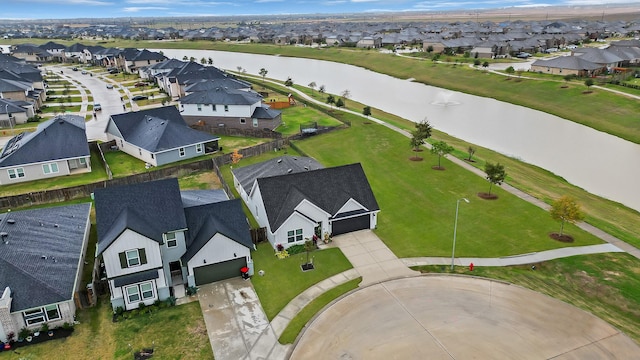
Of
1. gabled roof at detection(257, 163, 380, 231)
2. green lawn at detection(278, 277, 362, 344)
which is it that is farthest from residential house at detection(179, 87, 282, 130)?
green lawn at detection(278, 277, 362, 344)

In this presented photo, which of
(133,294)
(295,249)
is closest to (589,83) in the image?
(295,249)

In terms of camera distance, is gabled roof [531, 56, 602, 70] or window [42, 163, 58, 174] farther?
gabled roof [531, 56, 602, 70]

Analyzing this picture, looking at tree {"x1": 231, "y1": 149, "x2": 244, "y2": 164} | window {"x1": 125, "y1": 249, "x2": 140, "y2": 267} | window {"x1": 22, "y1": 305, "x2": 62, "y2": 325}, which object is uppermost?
window {"x1": 125, "y1": 249, "x2": 140, "y2": 267}

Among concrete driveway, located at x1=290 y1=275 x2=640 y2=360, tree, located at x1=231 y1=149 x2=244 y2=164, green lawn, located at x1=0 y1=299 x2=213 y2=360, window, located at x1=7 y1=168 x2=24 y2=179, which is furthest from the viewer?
tree, located at x1=231 y1=149 x2=244 y2=164

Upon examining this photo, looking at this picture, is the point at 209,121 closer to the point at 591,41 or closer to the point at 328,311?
the point at 328,311

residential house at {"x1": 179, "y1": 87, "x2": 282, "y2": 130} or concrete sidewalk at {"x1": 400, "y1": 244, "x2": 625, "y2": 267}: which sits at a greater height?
residential house at {"x1": 179, "y1": 87, "x2": 282, "y2": 130}

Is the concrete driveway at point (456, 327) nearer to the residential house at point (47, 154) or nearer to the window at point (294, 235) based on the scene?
the window at point (294, 235)

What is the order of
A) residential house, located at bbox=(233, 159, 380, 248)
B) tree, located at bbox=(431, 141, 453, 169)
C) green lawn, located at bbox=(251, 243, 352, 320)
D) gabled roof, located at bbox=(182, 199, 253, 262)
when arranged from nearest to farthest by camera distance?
green lawn, located at bbox=(251, 243, 352, 320) → gabled roof, located at bbox=(182, 199, 253, 262) → residential house, located at bbox=(233, 159, 380, 248) → tree, located at bbox=(431, 141, 453, 169)

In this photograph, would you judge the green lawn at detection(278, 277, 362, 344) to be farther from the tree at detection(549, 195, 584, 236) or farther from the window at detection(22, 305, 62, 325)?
the tree at detection(549, 195, 584, 236)

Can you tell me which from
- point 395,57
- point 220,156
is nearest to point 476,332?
point 220,156
